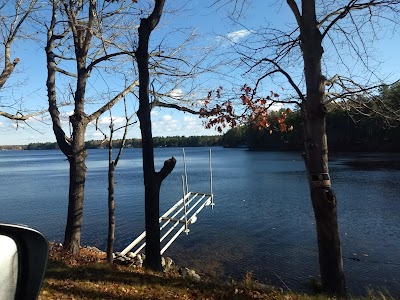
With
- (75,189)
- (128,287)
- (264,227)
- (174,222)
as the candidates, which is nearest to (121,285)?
(128,287)

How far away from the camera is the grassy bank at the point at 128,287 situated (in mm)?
5793

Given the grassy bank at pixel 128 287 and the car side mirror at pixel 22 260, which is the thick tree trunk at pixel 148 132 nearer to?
the grassy bank at pixel 128 287

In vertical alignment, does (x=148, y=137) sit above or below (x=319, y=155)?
above

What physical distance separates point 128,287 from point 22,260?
501 cm

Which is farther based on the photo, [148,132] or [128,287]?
[148,132]

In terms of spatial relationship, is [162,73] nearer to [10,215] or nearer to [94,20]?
[94,20]

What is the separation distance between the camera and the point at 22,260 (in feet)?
5.24

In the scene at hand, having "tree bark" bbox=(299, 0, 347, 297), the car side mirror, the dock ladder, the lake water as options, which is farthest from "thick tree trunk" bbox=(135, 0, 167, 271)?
the car side mirror

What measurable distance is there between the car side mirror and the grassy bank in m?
4.24

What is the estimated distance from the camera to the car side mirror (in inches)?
60.9

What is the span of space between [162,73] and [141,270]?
501 cm

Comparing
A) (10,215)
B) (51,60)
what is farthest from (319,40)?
(10,215)

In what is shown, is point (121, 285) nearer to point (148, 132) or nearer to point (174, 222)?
point (148, 132)

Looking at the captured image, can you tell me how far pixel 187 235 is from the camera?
58.2 feet
